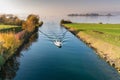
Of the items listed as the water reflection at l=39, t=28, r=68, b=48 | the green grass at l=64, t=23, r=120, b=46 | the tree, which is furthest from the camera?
the tree

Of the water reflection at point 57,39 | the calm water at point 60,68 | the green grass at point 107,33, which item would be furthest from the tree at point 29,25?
the calm water at point 60,68

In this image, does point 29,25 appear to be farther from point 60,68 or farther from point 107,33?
point 60,68

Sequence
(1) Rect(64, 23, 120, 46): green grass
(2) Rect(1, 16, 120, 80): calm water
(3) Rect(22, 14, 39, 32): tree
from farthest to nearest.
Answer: (3) Rect(22, 14, 39, 32): tree < (1) Rect(64, 23, 120, 46): green grass < (2) Rect(1, 16, 120, 80): calm water

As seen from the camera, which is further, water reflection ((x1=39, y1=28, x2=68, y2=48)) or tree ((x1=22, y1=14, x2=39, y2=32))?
tree ((x1=22, y1=14, x2=39, y2=32))

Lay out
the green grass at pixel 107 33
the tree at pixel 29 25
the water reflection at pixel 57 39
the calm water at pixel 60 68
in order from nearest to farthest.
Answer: the calm water at pixel 60 68, the green grass at pixel 107 33, the water reflection at pixel 57 39, the tree at pixel 29 25

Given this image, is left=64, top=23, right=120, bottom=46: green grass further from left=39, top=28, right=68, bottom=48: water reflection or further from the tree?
the tree

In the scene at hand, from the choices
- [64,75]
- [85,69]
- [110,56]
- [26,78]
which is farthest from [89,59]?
[26,78]

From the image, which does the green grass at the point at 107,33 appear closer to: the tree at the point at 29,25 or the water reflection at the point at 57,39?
the water reflection at the point at 57,39

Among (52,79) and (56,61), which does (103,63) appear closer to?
(56,61)

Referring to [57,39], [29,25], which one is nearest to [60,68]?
[57,39]

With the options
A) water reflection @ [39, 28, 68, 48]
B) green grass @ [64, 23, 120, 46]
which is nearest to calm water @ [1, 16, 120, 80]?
green grass @ [64, 23, 120, 46]

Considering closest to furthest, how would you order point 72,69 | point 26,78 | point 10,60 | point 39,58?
point 26,78 → point 72,69 → point 10,60 → point 39,58
